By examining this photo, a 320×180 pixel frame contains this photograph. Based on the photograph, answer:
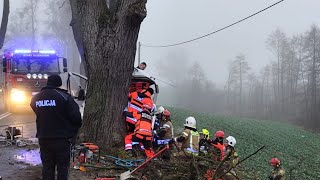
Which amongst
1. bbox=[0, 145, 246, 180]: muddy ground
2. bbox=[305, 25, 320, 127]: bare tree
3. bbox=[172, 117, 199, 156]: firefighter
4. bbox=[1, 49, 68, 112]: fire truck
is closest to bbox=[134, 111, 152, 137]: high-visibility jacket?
bbox=[172, 117, 199, 156]: firefighter

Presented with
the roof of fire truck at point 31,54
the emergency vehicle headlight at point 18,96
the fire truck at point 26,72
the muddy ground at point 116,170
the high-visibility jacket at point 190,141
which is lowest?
the muddy ground at point 116,170

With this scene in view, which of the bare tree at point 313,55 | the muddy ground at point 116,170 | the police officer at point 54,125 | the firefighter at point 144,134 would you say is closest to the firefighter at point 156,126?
the firefighter at point 144,134

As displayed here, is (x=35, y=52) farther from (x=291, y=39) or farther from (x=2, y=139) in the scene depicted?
(x=291, y=39)

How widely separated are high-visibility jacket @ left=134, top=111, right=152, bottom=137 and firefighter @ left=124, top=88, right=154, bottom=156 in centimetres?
27

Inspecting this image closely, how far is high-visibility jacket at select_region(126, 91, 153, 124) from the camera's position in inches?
355

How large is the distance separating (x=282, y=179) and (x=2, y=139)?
6.39m

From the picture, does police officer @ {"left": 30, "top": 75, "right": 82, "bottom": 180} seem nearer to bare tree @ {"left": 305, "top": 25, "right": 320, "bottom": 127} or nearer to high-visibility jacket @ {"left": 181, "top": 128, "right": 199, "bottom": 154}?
high-visibility jacket @ {"left": 181, "top": 128, "right": 199, "bottom": 154}

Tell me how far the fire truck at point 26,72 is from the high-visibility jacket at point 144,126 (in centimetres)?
814

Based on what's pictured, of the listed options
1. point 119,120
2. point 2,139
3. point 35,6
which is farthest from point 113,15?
point 35,6

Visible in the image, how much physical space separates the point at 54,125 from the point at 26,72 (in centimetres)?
1140

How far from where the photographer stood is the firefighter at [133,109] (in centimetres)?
875

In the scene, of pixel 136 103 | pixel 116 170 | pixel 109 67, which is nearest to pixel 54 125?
pixel 116 170

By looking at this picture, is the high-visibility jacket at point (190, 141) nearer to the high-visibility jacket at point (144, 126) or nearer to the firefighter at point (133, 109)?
the high-visibility jacket at point (144, 126)

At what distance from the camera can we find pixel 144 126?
8664 mm
